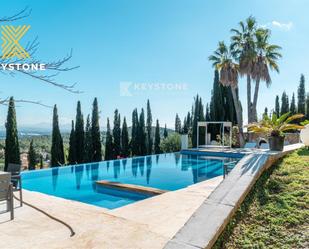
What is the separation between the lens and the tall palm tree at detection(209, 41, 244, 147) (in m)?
19.1

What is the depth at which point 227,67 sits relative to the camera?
1912 cm

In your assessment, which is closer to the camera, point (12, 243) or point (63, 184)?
point (12, 243)

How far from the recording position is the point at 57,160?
21.8 meters

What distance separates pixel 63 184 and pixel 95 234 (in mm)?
6775

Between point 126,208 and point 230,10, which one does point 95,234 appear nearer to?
point 126,208

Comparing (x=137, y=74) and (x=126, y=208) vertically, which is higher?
(x=137, y=74)

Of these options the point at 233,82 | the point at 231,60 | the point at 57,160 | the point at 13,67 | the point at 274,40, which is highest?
the point at 274,40

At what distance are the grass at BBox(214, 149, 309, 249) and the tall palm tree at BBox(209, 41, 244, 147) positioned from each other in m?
15.3

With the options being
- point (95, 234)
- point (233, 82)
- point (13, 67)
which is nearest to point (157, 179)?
point (95, 234)

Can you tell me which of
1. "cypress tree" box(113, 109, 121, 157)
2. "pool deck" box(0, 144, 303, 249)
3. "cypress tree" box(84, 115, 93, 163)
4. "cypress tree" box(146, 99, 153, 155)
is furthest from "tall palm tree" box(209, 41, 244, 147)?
"pool deck" box(0, 144, 303, 249)

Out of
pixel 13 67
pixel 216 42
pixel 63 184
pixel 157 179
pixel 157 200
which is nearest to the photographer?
A: pixel 13 67

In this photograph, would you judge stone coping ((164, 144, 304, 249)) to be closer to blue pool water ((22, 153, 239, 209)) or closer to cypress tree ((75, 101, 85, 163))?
A: blue pool water ((22, 153, 239, 209))

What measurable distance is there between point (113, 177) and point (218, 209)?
311 inches

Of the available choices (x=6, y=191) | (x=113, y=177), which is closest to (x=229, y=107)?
(x=113, y=177)
